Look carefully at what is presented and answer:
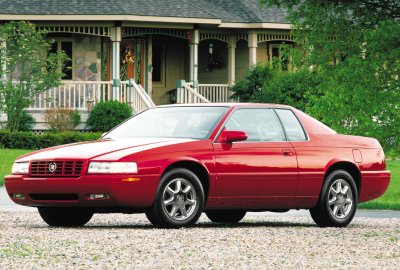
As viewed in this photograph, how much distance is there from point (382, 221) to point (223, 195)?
3.73 meters

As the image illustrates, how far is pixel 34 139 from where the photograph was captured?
34.0 m

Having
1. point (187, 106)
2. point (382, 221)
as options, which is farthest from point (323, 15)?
point (187, 106)

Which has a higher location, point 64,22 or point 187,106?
point 64,22

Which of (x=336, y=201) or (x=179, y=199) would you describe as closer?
(x=179, y=199)

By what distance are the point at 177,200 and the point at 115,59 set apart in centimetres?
2389

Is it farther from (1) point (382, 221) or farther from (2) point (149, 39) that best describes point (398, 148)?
(2) point (149, 39)

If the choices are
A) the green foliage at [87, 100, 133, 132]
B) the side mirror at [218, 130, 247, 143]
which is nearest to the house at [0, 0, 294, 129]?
the green foliage at [87, 100, 133, 132]

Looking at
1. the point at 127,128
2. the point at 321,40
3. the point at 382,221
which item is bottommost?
the point at 382,221

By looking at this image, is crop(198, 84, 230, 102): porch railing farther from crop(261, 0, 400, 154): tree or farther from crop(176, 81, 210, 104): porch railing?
crop(261, 0, 400, 154): tree

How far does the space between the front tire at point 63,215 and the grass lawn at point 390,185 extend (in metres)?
8.11

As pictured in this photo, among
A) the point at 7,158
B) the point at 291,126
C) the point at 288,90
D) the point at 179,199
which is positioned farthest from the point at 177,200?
the point at 288,90

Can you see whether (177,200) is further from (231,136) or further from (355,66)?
(355,66)

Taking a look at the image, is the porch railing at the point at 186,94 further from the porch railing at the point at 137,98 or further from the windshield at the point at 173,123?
the windshield at the point at 173,123

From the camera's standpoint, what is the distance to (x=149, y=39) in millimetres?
41031
